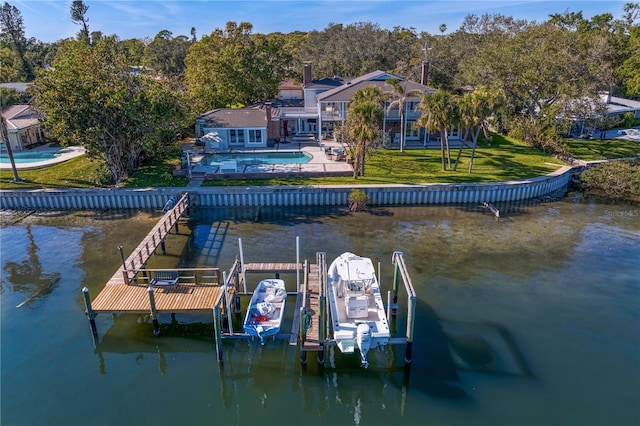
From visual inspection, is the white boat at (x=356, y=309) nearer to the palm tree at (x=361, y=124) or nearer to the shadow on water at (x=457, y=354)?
the shadow on water at (x=457, y=354)

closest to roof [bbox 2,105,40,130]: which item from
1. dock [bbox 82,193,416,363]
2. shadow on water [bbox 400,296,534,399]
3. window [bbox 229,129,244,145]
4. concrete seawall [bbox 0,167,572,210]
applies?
concrete seawall [bbox 0,167,572,210]

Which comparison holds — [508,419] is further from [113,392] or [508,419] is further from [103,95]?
[103,95]

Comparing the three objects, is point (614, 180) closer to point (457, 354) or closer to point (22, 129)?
point (457, 354)

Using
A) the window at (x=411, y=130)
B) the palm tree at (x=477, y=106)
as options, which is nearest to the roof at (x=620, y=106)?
the window at (x=411, y=130)

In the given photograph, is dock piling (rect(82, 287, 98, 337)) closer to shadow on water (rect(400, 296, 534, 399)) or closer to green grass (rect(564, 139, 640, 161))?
shadow on water (rect(400, 296, 534, 399))

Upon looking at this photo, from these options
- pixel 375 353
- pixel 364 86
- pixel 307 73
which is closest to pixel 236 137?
pixel 307 73
